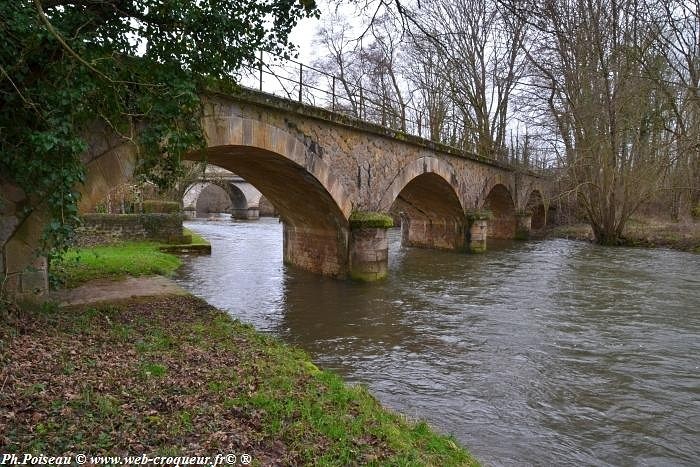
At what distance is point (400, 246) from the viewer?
18641 millimetres

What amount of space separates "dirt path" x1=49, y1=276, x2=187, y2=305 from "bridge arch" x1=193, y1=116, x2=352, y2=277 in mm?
1965

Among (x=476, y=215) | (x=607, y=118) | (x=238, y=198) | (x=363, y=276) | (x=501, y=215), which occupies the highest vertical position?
(x=607, y=118)

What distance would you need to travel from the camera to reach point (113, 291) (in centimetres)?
679

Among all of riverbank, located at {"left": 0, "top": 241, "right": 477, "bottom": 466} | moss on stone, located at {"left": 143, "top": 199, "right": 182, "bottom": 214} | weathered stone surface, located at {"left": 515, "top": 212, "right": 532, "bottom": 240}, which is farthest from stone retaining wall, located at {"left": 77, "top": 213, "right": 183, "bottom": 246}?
weathered stone surface, located at {"left": 515, "top": 212, "right": 532, "bottom": 240}

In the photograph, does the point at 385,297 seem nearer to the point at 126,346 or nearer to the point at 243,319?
the point at 243,319

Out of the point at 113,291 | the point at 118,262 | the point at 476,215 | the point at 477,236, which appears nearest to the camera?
the point at 113,291

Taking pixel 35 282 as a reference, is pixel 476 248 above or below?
below

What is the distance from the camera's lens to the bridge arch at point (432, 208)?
47.5ft

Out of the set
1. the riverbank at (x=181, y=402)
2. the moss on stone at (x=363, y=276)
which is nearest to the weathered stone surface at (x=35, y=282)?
the riverbank at (x=181, y=402)

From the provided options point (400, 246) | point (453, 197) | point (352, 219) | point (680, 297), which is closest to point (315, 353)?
point (352, 219)

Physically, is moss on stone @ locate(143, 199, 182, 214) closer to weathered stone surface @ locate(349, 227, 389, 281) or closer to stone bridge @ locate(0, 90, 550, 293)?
stone bridge @ locate(0, 90, 550, 293)

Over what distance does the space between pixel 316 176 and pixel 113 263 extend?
401 cm

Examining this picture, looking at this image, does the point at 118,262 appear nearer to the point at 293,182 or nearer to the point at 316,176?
the point at 293,182

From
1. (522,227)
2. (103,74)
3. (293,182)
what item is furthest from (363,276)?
(522,227)
